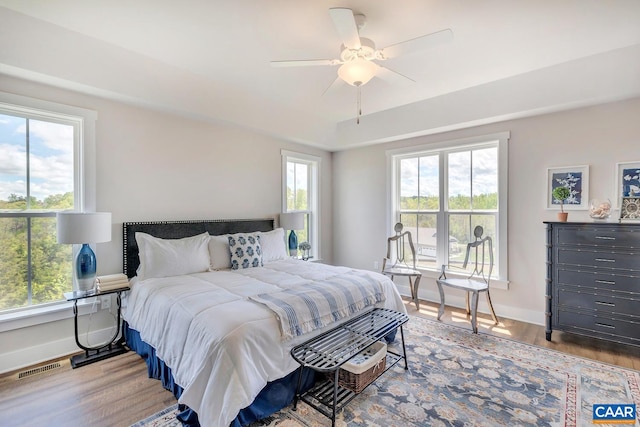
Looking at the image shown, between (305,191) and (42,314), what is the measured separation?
3.57m

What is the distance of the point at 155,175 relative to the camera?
3275 mm

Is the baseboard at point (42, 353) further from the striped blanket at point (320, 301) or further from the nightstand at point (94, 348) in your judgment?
the striped blanket at point (320, 301)

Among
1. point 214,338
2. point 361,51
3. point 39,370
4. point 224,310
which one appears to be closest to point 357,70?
point 361,51

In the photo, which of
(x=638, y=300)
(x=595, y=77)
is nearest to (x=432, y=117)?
(x=595, y=77)

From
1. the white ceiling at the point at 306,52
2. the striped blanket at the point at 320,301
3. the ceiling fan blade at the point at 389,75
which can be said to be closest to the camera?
the striped blanket at the point at 320,301

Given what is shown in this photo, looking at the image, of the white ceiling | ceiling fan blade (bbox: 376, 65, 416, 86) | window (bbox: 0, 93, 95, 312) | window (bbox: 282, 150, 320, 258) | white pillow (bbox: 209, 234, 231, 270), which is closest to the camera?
the white ceiling

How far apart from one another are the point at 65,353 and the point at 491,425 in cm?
348

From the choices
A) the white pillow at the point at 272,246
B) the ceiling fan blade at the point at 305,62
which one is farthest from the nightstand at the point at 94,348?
the ceiling fan blade at the point at 305,62

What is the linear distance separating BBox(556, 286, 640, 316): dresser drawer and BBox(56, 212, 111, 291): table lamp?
171 inches

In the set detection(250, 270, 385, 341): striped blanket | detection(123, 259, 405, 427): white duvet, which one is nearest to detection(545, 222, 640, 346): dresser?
detection(250, 270, 385, 341): striped blanket

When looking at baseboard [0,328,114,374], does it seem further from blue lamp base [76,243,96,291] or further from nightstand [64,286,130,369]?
blue lamp base [76,243,96,291]

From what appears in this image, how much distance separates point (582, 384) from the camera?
→ 2.26 m

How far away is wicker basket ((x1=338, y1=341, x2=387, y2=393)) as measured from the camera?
2.05m

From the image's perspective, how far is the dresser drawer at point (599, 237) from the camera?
264 cm
